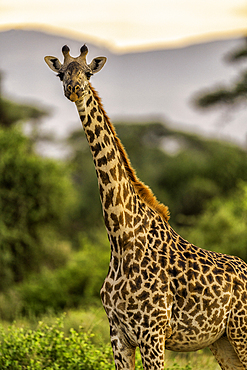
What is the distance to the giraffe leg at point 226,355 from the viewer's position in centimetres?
375

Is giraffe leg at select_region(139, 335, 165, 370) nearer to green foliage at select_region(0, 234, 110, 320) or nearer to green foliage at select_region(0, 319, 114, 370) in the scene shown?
green foliage at select_region(0, 319, 114, 370)

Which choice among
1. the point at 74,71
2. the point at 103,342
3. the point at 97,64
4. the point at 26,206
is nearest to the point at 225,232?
the point at 26,206

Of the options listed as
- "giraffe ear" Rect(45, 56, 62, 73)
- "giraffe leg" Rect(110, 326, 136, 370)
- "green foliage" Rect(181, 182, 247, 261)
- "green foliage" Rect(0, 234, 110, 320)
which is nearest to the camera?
"giraffe ear" Rect(45, 56, 62, 73)

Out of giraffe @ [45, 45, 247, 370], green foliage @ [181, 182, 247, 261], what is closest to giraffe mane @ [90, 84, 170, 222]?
giraffe @ [45, 45, 247, 370]

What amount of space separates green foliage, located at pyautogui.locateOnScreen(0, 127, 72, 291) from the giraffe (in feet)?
28.5

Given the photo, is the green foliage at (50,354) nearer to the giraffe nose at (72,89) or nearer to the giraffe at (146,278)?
the giraffe at (146,278)

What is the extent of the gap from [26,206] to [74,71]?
9521mm

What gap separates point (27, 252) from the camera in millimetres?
12578

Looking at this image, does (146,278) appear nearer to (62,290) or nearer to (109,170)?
(109,170)

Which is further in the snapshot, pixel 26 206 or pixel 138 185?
pixel 26 206

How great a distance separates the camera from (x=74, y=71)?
305 centimetres

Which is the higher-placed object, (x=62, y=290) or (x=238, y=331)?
(x=62, y=290)

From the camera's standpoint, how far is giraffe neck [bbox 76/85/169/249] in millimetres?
3256

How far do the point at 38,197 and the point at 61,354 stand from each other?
733 centimetres
